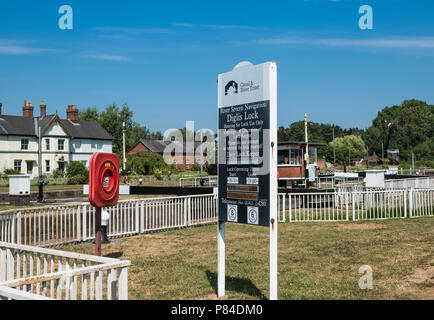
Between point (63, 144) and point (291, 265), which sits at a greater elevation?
point (63, 144)

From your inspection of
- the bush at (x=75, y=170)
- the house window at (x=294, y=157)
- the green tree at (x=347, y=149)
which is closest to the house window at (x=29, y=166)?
the bush at (x=75, y=170)

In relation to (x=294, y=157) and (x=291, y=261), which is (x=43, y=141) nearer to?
(x=294, y=157)

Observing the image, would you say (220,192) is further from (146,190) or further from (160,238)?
(146,190)

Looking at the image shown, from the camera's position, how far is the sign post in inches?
244

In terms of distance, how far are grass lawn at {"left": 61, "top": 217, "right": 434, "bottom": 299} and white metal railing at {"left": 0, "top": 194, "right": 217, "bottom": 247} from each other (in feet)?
1.89

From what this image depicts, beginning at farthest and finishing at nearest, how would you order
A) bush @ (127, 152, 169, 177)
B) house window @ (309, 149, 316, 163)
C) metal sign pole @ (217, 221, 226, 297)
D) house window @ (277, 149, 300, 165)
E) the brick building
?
the brick building → bush @ (127, 152, 169, 177) → house window @ (309, 149, 316, 163) → house window @ (277, 149, 300, 165) → metal sign pole @ (217, 221, 226, 297)

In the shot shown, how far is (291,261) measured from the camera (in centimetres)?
947

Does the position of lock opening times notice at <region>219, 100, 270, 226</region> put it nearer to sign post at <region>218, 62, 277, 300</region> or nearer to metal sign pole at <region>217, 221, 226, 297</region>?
sign post at <region>218, 62, 277, 300</region>

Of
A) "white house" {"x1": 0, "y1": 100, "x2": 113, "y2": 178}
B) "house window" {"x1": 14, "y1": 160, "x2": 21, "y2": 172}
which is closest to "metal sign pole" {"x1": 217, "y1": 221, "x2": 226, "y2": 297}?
"white house" {"x1": 0, "y1": 100, "x2": 113, "y2": 178}

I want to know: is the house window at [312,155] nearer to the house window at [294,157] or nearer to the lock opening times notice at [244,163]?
the house window at [294,157]

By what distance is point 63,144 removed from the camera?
190 ft
